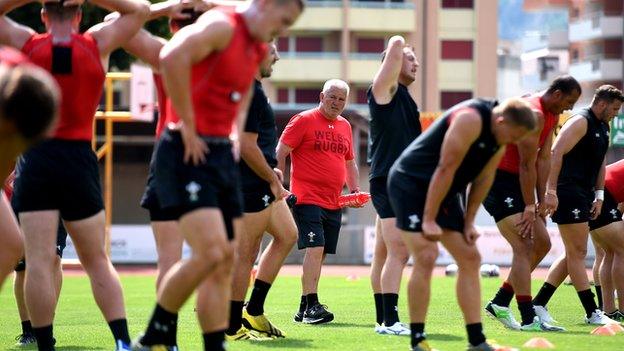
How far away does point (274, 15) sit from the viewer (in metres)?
7.42

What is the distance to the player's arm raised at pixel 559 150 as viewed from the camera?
472 inches

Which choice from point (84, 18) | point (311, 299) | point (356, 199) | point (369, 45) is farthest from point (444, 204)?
point (369, 45)

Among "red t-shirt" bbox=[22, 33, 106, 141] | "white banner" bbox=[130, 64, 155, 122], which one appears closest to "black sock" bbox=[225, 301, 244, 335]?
"red t-shirt" bbox=[22, 33, 106, 141]

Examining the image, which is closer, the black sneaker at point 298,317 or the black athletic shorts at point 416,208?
the black athletic shorts at point 416,208

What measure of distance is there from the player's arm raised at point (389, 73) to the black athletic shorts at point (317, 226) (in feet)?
8.96

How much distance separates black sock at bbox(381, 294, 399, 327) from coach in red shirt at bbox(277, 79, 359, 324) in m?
2.13

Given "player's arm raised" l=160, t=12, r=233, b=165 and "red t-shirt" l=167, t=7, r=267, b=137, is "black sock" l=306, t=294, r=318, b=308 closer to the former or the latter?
"red t-shirt" l=167, t=7, r=267, b=137

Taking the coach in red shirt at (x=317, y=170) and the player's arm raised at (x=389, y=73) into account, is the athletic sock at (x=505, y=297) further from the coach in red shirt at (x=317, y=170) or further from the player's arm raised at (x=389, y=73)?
the player's arm raised at (x=389, y=73)

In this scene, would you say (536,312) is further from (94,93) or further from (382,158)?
(94,93)

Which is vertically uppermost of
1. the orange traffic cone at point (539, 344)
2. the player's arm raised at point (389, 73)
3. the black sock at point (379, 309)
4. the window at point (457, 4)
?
the window at point (457, 4)

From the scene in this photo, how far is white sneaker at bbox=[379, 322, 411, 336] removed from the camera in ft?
36.5

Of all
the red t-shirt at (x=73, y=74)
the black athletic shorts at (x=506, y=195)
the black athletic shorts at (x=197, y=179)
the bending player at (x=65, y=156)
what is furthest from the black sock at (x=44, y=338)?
the black athletic shorts at (x=506, y=195)

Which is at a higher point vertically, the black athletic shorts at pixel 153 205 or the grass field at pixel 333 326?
the black athletic shorts at pixel 153 205

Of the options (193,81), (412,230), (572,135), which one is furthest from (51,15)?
(572,135)
